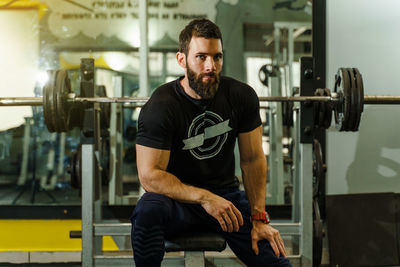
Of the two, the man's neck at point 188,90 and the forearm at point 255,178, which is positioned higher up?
the man's neck at point 188,90

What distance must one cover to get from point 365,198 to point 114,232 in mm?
1524

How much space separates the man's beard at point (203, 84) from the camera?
1.55 metres

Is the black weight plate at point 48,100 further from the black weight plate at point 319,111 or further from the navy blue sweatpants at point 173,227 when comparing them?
the black weight plate at point 319,111

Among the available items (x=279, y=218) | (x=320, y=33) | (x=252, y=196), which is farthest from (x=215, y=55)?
(x=279, y=218)

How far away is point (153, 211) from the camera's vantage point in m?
1.41

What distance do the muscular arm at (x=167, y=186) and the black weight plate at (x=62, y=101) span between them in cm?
58

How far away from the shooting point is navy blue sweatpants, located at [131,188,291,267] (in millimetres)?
1387

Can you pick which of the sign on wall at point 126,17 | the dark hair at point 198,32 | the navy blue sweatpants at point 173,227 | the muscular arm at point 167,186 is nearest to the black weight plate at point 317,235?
the navy blue sweatpants at point 173,227

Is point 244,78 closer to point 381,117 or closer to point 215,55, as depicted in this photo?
point 381,117

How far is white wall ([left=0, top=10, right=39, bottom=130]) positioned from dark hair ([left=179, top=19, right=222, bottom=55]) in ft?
5.98

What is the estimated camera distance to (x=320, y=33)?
2715mm

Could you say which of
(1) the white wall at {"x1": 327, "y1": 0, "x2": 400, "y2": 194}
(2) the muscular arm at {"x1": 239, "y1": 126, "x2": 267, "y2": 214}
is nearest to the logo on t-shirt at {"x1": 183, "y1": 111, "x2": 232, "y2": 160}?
(2) the muscular arm at {"x1": 239, "y1": 126, "x2": 267, "y2": 214}

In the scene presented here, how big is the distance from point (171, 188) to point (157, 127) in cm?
23

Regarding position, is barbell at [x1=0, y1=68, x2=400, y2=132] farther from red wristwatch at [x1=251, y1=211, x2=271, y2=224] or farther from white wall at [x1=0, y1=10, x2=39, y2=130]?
white wall at [x1=0, y1=10, x2=39, y2=130]
